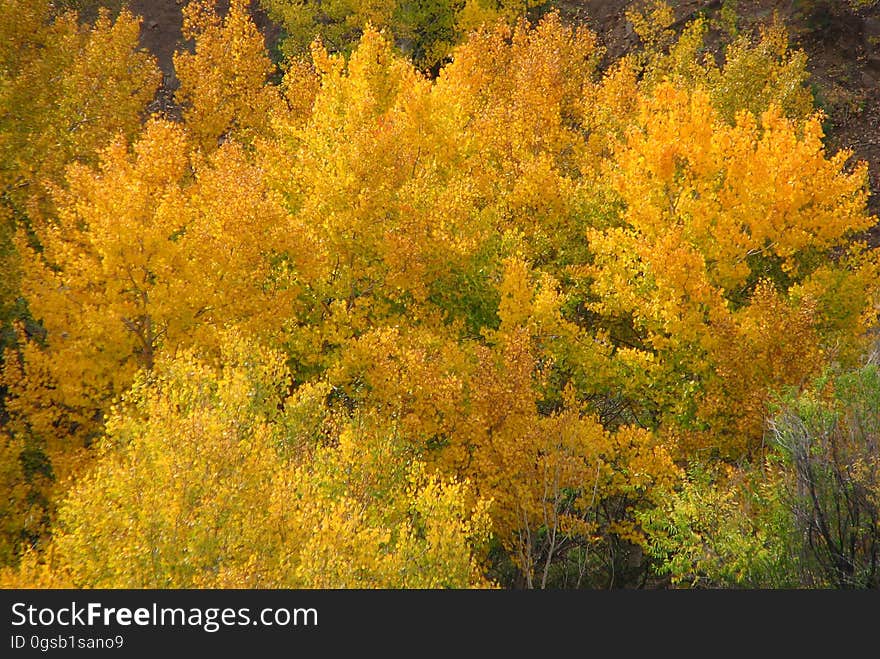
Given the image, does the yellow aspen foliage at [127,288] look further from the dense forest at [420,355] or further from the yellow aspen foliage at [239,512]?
the yellow aspen foliage at [239,512]

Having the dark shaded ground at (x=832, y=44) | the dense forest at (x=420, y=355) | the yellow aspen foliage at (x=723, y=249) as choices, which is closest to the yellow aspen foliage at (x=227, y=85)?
the dense forest at (x=420, y=355)

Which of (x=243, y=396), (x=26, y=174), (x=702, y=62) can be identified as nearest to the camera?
(x=243, y=396)

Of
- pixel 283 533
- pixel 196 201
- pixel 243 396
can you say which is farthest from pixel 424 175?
pixel 283 533

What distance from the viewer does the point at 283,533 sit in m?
18.5

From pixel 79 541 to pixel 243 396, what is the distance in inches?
220

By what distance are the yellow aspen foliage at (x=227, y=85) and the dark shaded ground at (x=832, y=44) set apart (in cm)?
1656

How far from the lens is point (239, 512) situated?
18078 millimetres

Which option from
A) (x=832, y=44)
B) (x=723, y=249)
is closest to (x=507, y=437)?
(x=723, y=249)

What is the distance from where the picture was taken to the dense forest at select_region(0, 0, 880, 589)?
1798cm

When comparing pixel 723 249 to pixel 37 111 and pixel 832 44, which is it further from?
pixel 832 44

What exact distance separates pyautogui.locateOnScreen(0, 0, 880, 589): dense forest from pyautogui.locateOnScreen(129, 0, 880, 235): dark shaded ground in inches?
604

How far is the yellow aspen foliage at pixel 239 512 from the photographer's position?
16531 mm

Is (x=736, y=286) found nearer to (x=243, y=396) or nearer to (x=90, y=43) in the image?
(x=243, y=396)

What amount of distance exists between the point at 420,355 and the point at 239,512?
9.64m
